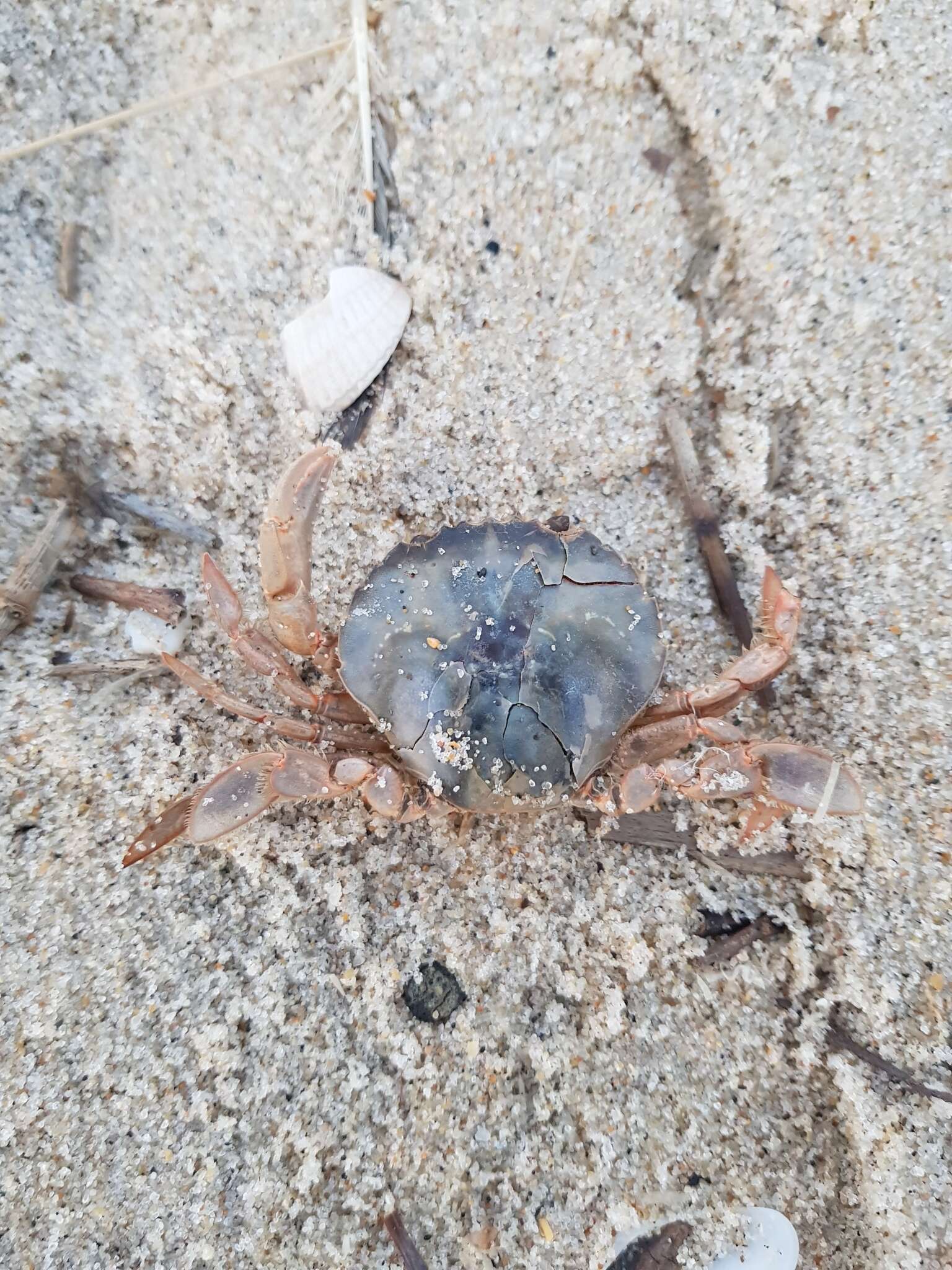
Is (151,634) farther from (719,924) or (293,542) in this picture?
(719,924)

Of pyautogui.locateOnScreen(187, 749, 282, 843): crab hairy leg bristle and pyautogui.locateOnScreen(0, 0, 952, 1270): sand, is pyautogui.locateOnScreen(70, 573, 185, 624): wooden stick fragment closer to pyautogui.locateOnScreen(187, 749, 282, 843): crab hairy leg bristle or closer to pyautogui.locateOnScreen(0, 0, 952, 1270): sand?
pyautogui.locateOnScreen(0, 0, 952, 1270): sand

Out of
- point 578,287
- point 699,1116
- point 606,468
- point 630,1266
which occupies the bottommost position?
point 630,1266

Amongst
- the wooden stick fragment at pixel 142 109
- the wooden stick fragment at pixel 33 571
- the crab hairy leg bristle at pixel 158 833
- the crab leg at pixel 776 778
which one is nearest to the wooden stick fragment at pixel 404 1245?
the crab hairy leg bristle at pixel 158 833

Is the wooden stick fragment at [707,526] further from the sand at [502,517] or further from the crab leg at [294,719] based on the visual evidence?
the crab leg at [294,719]

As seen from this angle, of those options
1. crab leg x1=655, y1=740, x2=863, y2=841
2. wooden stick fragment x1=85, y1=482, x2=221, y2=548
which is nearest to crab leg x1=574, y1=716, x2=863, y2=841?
crab leg x1=655, y1=740, x2=863, y2=841

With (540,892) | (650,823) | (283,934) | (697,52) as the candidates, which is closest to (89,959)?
(283,934)

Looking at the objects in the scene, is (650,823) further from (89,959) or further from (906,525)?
(89,959)

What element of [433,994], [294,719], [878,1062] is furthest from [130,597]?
[878,1062]
